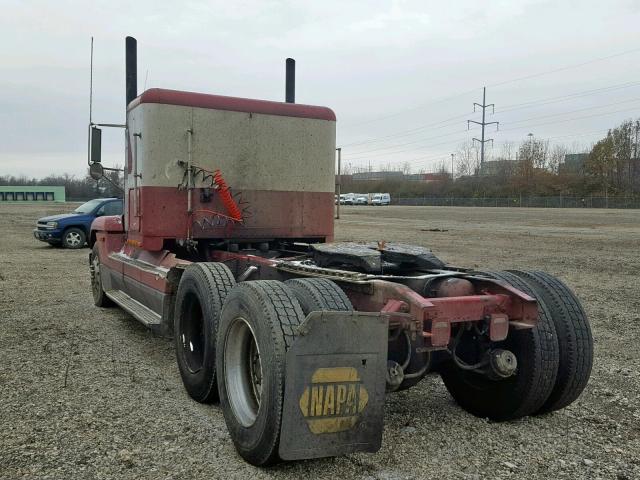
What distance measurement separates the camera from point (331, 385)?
10.5 ft

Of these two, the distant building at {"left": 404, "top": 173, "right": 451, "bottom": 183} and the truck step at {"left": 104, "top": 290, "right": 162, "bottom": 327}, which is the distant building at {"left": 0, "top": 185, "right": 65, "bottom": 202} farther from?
the truck step at {"left": 104, "top": 290, "right": 162, "bottom": 327}

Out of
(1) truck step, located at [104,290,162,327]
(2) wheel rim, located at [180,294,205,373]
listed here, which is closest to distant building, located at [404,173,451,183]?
(1) truck step, located at [104,290,162,327]

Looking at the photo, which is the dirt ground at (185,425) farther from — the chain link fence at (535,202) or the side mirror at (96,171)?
the chain link fence at (535,202)

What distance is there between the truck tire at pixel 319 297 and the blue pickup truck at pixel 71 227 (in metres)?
16.2

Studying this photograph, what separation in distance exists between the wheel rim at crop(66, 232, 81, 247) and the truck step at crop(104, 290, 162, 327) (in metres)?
12.0

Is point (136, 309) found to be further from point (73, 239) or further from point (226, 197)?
point (73, 239)

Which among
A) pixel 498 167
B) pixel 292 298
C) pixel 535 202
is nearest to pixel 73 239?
pixel 292 298

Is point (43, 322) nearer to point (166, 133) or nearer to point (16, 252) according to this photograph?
point (166, 133)

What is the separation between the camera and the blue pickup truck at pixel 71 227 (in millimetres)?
18953

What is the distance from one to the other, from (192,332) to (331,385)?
2128mm

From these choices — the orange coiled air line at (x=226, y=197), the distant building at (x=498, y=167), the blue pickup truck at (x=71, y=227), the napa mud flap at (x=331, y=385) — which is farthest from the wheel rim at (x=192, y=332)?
the distant building at (x=498, y=167)

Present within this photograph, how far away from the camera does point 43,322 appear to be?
25.2 feet

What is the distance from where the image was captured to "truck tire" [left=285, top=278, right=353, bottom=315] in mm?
3591

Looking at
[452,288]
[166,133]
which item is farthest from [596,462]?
[166,133]
